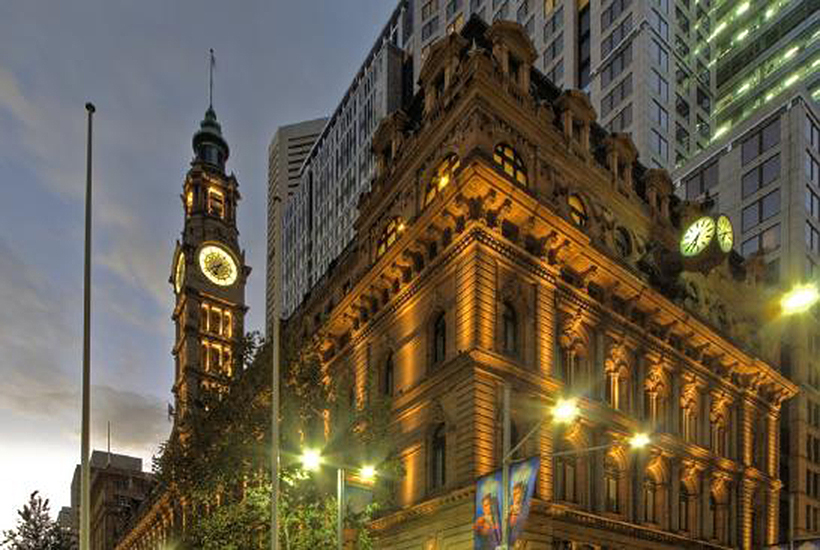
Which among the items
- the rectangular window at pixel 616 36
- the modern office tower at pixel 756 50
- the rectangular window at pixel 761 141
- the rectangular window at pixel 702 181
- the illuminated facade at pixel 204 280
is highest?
the modern office tower at pixel 756 50

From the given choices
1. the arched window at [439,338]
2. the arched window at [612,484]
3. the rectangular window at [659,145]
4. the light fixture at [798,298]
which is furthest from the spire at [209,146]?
the light fixture at [798,298]

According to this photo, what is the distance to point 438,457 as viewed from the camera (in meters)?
32.7

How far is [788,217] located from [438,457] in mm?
54278

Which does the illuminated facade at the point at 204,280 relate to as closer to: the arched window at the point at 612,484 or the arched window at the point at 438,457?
the arched window at the point at 438,457

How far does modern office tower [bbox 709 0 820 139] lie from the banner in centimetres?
8976

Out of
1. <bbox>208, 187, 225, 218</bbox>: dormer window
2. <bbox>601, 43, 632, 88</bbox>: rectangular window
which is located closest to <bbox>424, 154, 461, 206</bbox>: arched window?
<bbox>601, 43, 632, 88</bbox>: rectangular window

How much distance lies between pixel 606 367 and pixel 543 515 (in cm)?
989

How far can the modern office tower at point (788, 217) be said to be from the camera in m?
65.1

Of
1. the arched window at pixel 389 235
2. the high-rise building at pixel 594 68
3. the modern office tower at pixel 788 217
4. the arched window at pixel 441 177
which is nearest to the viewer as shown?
the arched window at pixel 441 177

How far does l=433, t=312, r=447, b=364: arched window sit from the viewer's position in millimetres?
33844

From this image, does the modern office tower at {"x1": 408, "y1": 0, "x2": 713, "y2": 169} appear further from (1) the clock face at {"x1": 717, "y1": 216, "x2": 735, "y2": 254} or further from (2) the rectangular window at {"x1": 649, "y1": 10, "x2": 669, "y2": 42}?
(1) the clock face at {"x1": 717, "y1": 216, "x2": 735, "y2": 254}

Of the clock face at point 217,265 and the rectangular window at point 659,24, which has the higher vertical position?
the rectangular window at point 659,24

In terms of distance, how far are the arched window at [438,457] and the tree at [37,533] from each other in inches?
803

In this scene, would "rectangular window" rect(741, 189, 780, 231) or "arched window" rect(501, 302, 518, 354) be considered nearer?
"arched window" rect(501, 302, 518, 354)
